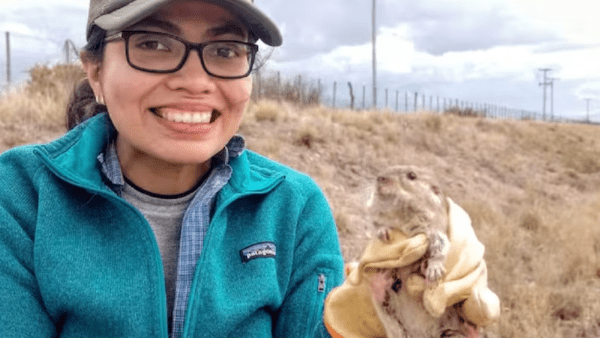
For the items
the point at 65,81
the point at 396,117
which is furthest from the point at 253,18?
the point at 396,117

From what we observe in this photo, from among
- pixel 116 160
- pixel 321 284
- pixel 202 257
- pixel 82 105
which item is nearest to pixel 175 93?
pixel 116 160

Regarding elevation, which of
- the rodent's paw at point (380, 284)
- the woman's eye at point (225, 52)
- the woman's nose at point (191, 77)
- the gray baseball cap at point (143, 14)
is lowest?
the rodent's paw at point (380, 284)

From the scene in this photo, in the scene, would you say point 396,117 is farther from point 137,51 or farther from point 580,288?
point 137,51

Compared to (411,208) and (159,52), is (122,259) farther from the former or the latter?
(411,208)

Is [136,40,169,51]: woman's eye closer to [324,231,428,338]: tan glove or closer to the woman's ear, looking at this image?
the woman's ear

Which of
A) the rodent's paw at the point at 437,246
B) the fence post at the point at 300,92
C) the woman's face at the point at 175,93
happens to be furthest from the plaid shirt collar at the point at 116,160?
the fence post at the point at 300,92

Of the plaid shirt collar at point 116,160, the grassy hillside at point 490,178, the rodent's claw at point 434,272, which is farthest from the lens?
the grassy hillside at point 490,178

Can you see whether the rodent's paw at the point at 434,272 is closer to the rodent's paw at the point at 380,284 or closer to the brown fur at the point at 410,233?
the brown fur at the point at 410,233
